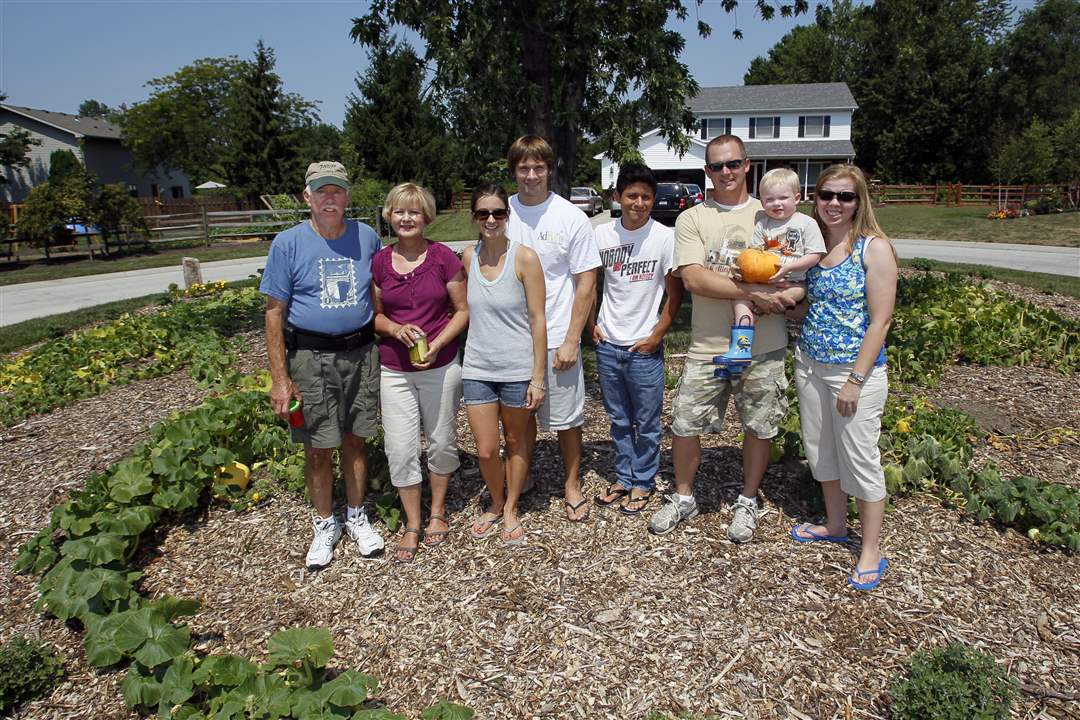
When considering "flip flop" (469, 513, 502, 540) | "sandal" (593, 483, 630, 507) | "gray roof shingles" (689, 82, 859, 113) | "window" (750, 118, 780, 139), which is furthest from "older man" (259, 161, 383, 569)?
"window" (750, 118, 780, 139)

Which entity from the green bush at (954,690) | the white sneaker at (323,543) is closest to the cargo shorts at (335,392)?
the white sneaker at (323,543)

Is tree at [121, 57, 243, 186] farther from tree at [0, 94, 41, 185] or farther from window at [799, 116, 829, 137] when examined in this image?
window at [799, 116, 829, 137]

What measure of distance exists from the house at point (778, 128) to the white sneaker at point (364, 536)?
1665 inches

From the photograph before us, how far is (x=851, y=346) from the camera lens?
3035mm

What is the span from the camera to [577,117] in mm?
6688

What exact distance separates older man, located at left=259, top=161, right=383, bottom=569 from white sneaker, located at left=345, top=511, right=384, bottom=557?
22 cm

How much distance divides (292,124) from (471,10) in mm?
46210

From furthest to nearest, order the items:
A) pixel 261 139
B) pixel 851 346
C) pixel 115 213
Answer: pixel 261 139, pixel 115 213, pixel 851 346

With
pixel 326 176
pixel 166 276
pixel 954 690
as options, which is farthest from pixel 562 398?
pixel 166 276

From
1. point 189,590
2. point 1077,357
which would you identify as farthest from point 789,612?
point 1077,357

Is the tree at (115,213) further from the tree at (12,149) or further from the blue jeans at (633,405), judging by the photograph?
the blue jeans at (633,405)

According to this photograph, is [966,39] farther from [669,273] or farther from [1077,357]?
[669,273]

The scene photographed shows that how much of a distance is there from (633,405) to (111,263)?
1949 cm

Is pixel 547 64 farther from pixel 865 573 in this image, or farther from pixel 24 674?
pixel 24 674
